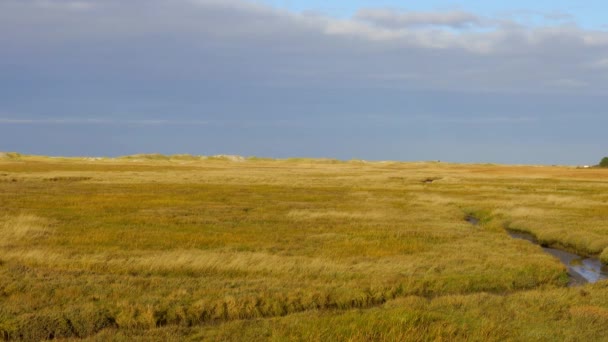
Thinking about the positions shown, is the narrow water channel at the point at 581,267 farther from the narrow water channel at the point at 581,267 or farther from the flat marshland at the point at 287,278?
the flat marshland at the point at 287,278

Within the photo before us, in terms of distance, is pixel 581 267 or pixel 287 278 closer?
pixel 287 278

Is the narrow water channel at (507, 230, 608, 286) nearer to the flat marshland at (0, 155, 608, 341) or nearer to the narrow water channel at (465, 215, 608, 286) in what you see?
the narrow water channel at (465, 215, 608, 286)

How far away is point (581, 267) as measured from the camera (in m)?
22.4

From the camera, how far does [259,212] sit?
3638 cm

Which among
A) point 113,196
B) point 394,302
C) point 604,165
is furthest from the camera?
point 604,165

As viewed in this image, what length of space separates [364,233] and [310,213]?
7966mm

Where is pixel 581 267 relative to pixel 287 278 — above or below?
below

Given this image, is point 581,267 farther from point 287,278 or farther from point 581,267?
point 287,278

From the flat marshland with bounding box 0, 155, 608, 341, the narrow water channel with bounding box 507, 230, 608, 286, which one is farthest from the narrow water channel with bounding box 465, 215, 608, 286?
the flat marshland with bounding box 0, 155, 608, 341

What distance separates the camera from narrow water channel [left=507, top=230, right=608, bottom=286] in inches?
792

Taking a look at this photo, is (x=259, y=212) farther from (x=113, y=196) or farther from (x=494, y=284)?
(x=494, y=284)

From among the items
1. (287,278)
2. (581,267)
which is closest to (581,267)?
(581,267)

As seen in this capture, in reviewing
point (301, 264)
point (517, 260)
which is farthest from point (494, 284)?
point (301, 264)

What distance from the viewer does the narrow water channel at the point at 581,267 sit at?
20.1m
